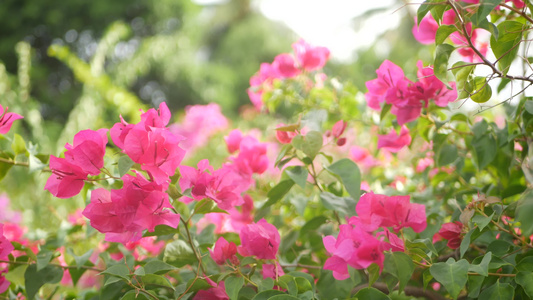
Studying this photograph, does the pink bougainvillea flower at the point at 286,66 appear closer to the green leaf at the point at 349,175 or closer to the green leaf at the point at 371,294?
the green leaf at the point at 349,175

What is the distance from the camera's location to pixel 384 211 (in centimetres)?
39

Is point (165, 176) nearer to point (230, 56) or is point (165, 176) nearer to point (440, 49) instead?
point (440, 49)

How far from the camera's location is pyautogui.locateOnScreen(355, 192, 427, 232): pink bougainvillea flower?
1.27 ft

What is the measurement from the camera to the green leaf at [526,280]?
0.35 m

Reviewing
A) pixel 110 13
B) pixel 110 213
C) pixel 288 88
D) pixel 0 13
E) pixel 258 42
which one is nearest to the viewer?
pixel 110 213

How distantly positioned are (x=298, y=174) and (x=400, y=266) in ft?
0.54

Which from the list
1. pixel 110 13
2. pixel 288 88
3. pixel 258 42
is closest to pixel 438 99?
pixel 288 88

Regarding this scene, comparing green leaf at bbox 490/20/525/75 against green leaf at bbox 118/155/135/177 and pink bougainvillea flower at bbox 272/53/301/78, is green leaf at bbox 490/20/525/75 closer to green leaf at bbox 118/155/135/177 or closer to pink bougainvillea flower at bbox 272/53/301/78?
green leaf at bbox 118/155/135/177

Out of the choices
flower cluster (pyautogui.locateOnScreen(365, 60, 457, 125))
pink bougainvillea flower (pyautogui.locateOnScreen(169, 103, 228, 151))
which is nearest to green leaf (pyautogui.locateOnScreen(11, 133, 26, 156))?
flower cluster (pyautogui.locateOnScreen(365, 60, 457, 125))

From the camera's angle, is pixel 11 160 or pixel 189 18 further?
pixel 189 18

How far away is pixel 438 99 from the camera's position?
49 cm

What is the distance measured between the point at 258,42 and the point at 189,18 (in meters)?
1.83

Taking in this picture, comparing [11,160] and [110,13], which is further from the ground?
[11,160]

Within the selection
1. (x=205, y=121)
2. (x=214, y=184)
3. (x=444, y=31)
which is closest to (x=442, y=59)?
(x=444, y=31)
